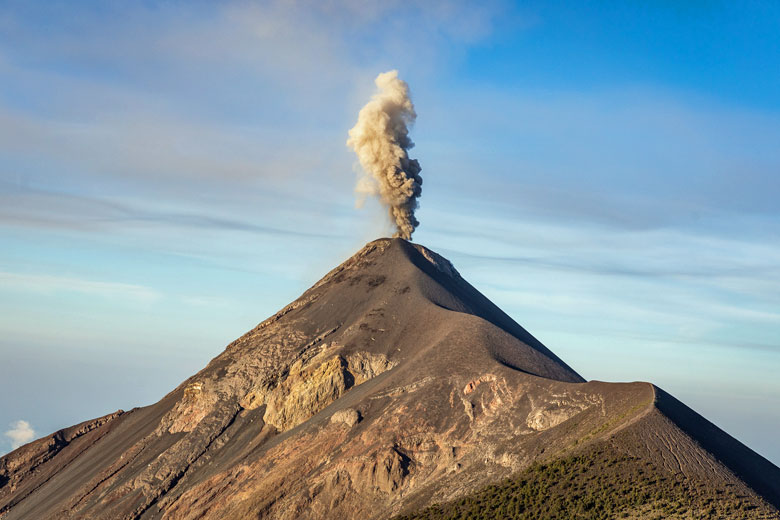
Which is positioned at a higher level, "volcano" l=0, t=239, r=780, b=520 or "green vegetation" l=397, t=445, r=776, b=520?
"volcano" l=0, t=239, r=780, b=520

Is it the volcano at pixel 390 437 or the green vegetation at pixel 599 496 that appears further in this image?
the volcano at pixel 390 437

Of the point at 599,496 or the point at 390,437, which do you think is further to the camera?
the point at 390,437

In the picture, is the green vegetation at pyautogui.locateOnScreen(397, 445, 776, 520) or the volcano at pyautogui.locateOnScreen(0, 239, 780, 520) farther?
the volcano at pyautogui.locateOnScreen(0, 239, 780, 520)

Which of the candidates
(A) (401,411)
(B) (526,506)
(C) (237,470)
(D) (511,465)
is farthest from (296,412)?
Result: (B) (526,506)

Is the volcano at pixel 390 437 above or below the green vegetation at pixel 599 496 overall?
above
